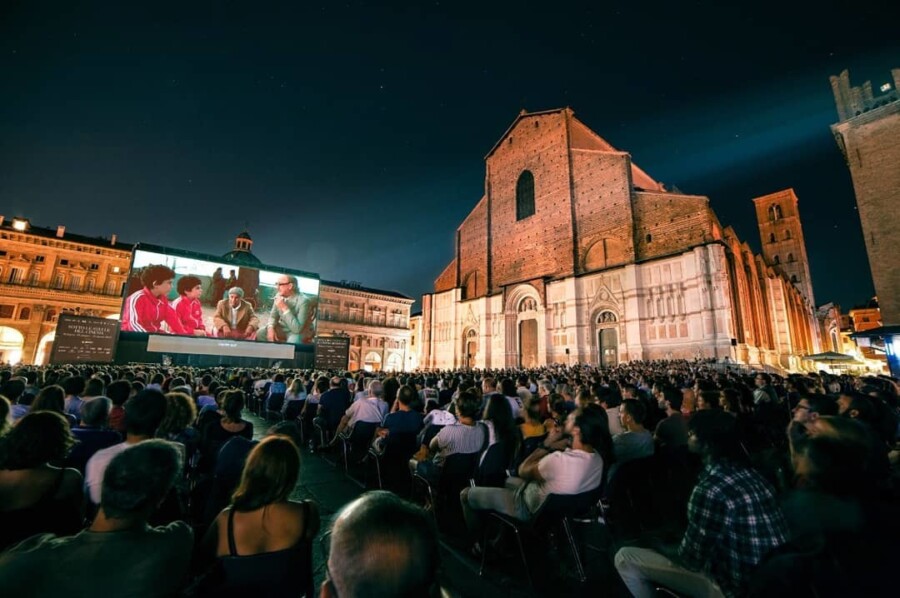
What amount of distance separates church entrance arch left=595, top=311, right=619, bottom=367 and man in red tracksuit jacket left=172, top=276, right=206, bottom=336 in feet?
84.4

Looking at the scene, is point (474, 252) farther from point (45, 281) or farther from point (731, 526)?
point (45, 281)

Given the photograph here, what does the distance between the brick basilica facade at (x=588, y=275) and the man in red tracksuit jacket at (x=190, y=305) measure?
1686 centimetres

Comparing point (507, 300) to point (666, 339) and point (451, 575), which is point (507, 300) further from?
point (451, 575)

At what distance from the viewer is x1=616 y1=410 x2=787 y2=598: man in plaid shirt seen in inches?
70.3

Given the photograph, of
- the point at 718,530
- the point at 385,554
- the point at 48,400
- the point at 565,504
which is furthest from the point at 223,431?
the point at 718,530

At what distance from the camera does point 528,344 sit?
26297 millimetres

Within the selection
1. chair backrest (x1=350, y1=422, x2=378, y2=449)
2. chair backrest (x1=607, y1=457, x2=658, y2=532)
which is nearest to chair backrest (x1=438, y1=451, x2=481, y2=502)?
chair backrest (x1=607, y1=457, x2=658, y2=532)

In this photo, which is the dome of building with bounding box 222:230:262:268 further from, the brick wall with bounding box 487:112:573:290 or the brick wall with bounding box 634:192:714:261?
the brick wall with bounding box 634:192:714:261

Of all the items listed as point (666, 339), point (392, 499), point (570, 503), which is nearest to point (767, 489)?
point (570, 503)

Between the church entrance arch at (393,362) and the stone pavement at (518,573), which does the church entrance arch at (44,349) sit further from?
the stone pavement at (518,573)

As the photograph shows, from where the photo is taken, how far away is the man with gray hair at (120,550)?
1.19 meters

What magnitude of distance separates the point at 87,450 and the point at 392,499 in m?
3.58

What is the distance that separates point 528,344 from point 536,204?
34.7 ft

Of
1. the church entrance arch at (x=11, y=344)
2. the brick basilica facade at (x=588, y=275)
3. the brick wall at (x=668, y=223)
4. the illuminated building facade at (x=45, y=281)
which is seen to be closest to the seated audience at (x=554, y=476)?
the brick basilica facade at (x=588, y=275)
